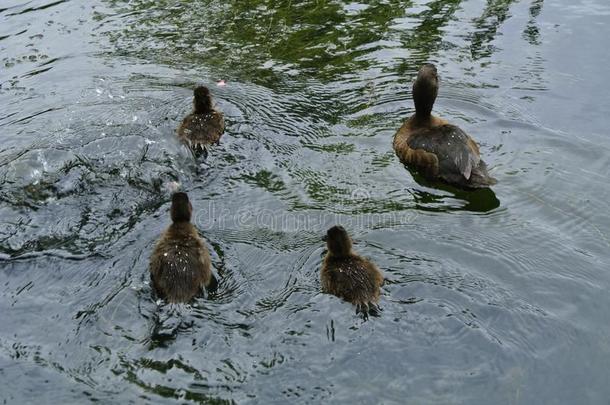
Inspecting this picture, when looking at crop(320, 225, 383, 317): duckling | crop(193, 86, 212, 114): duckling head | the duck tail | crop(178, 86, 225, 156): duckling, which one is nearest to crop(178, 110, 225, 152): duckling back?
crop(178, 86, 225, 156): duckling

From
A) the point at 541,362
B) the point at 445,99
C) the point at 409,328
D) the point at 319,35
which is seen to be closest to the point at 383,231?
the point at 409,328

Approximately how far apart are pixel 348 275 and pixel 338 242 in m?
0.31

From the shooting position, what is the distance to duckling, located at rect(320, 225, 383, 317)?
527 cm

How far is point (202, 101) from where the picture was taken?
26.0 ft

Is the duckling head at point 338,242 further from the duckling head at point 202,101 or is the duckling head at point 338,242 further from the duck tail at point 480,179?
the duckling head at point 202,101

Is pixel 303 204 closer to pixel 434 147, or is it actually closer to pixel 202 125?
pixel 434 147

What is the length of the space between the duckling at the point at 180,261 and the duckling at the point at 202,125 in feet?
5.10

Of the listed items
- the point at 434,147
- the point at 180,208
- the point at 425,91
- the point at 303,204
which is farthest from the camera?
the point at 425,91

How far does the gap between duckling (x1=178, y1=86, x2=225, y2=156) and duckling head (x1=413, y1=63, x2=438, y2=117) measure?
2.20 meters

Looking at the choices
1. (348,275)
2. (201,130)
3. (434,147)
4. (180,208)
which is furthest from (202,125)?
(348,275)

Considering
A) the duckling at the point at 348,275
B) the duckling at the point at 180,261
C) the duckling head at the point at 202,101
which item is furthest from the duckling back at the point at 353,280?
the duckling head at the point at 202,101

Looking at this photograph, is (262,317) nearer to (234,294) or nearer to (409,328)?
(234,294)

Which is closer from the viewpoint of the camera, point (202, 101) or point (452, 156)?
point (452, 156)

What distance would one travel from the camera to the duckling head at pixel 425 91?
7.46m
